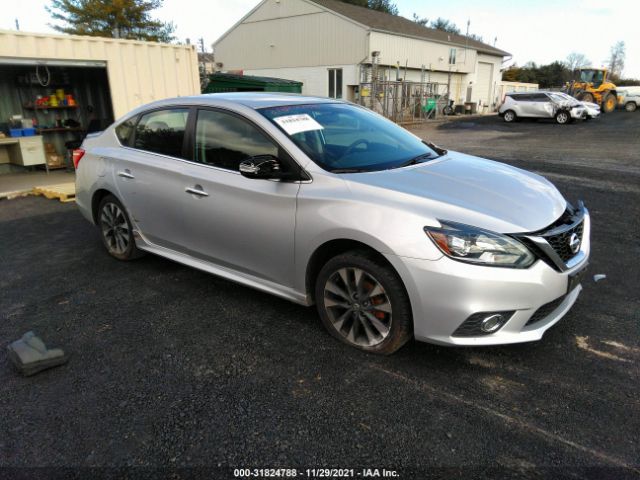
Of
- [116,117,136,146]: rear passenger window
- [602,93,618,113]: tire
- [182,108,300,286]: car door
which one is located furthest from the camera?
[602,93,618,113]: tire

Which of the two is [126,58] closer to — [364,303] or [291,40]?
[364,303]

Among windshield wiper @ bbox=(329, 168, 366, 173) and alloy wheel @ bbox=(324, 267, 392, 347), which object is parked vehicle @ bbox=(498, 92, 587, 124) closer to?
windshield wiper @ bbox=(329, 168, 366, 173)

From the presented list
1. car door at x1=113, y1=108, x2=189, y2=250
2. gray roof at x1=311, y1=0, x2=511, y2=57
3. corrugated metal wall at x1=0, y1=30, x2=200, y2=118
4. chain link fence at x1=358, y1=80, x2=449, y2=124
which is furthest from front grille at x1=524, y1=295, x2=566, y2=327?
gray roof at x1=311, y1=0, x2=511, y2=57

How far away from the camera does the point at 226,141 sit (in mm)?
3676

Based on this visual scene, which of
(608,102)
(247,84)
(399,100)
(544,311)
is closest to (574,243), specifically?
(544,311)

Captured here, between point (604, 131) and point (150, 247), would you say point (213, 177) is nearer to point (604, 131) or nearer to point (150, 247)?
point (150, 247)

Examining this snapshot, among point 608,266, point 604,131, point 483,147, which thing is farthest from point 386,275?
point 604,131

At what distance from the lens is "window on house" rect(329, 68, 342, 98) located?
97.9 ft

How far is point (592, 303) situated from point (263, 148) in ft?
9.47

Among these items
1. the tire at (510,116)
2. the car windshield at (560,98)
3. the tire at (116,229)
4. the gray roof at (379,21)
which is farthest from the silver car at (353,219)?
the gray roof at (379,21)

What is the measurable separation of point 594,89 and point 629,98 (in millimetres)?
4073

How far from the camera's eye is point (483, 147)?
14.9 m

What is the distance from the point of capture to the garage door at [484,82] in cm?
4034

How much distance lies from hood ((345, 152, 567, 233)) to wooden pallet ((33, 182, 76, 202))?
262 inches
